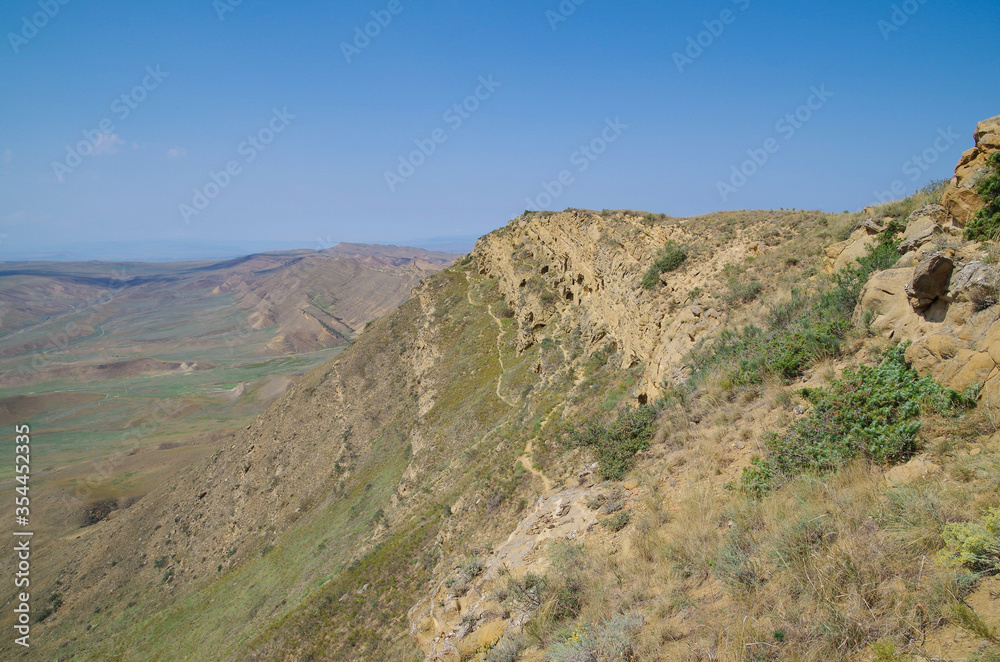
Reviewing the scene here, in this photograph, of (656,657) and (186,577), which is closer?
(656,657)

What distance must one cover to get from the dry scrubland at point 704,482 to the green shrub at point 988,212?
1.6 inches

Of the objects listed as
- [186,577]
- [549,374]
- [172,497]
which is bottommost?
[186,577]

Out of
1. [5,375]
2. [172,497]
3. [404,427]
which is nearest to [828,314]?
[404,427]

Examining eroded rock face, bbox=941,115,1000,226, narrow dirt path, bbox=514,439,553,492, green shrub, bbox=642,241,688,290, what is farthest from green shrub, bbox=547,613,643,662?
green shrub, bbox=642,241,688,290

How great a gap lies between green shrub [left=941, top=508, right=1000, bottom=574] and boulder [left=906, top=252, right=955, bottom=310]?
147 inches

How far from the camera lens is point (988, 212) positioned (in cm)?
661

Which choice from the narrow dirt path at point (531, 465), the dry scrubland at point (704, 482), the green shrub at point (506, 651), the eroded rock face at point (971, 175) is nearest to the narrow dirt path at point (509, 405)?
the narrow dirt path at point (531, 465)

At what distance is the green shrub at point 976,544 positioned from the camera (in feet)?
10.5

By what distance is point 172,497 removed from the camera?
4288 centimetres

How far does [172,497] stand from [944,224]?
55734 millimetres

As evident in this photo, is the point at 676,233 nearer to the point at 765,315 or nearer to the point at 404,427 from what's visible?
the point at 765,315

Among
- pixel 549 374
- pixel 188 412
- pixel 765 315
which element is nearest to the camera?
pixel 765 315

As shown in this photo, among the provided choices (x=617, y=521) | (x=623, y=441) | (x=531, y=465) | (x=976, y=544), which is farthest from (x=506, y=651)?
(x=531, y=465)

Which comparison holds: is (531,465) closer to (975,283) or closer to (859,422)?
(859,422)
